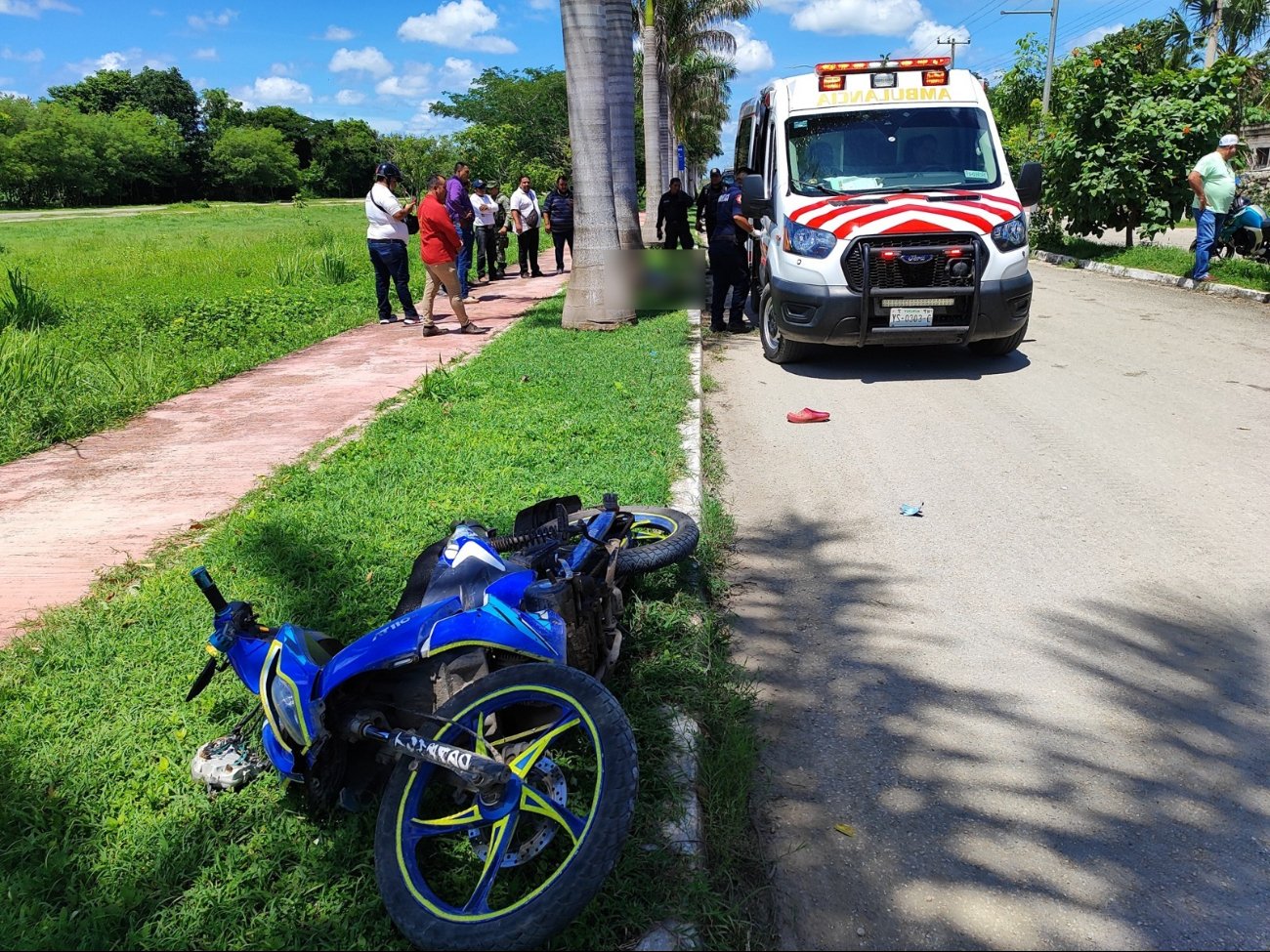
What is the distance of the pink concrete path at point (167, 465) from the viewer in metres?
4.88

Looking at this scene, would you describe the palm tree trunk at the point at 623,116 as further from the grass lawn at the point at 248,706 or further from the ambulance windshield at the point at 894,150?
the grass lawn at the point at 248,706

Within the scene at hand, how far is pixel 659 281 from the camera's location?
40.2ft

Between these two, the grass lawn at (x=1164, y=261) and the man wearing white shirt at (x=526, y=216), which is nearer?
the grass lawn at (x=1164, y=261)

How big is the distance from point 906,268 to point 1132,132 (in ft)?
33.5

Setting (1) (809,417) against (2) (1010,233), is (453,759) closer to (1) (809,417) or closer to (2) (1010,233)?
(1) (809,417)

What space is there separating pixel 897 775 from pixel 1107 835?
2.08 feet

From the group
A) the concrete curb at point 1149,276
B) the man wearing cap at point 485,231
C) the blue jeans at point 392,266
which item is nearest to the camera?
the blue jeans at point 392,266

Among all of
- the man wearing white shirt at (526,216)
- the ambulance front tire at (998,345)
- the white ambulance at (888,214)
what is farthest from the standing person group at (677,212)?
the ambulance front tire at (998,345)

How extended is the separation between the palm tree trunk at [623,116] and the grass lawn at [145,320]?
3917 mm

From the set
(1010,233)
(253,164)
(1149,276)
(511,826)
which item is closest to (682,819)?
(511,826)

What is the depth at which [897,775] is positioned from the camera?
123 inches

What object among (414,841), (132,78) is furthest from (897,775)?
(132,78)

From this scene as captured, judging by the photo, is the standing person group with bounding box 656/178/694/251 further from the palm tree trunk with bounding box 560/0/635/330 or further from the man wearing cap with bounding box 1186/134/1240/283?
the man wearing cap with bounding box 1186/134/1240/283

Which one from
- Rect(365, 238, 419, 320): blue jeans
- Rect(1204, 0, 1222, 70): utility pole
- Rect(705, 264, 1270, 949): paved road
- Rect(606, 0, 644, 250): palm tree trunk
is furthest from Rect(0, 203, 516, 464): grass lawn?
Rect(1204, 0, 1222, 70): utility pole
